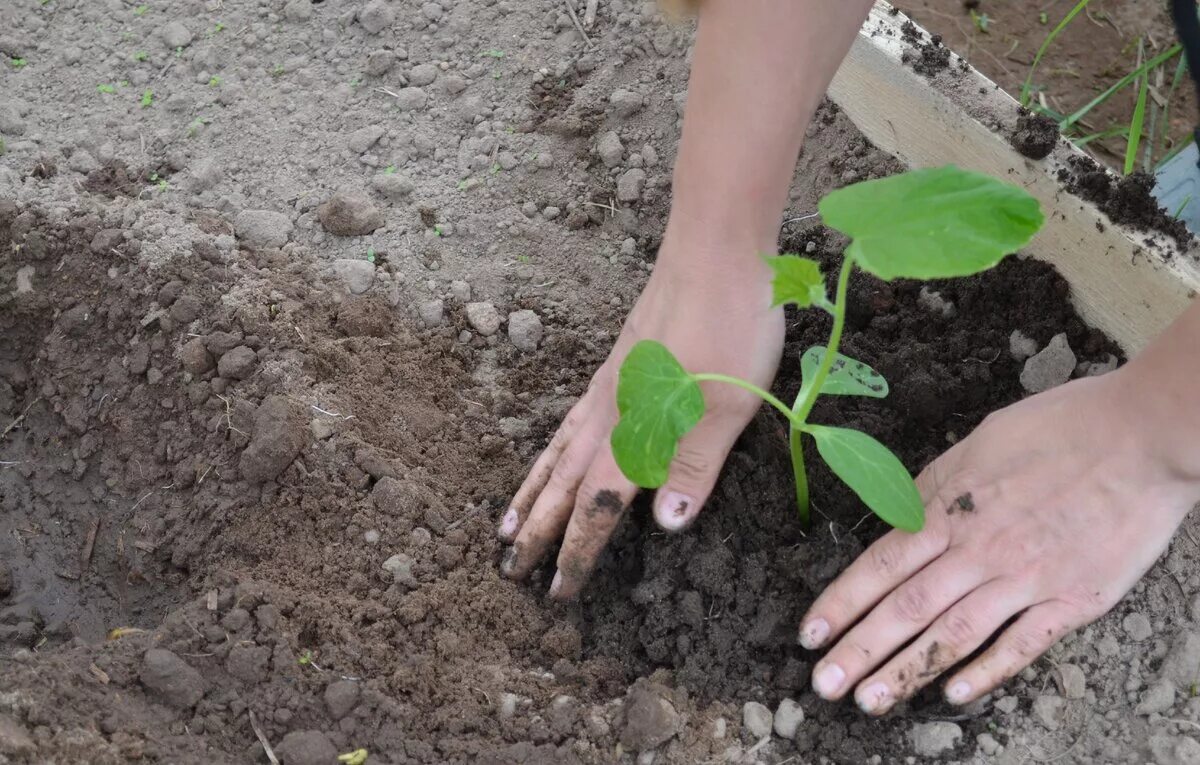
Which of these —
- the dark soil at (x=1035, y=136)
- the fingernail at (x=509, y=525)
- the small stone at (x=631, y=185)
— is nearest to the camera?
the fingernail at (x=509, y=525)

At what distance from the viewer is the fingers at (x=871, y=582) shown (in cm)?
148

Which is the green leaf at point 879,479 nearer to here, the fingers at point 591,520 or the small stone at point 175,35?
the fingers at point 591,520

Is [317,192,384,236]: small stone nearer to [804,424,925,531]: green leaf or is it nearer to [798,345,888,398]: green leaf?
[798,345,888,398]: green leaf

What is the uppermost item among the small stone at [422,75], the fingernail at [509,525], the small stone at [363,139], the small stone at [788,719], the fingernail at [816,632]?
the fingernail at [816,632]

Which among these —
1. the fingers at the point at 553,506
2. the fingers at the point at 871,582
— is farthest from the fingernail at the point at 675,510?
the fingers at the point at 871,582

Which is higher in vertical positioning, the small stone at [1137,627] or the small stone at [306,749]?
the small stone at [1137,627]

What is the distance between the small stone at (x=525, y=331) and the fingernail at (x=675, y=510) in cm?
50

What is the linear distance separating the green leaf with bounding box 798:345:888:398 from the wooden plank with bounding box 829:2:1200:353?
57 centimetres

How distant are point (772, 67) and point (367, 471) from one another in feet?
2.97

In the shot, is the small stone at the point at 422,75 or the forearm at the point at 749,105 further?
the small stone at the point at 422,75

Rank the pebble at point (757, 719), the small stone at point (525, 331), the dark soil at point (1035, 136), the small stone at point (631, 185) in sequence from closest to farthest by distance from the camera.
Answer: the pebble at point (757, 719) → the dark soil at point (1035, 136) → the small stone at point (525, 331) → the small stone at point (631, 185)

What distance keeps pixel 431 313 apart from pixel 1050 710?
4.08ft

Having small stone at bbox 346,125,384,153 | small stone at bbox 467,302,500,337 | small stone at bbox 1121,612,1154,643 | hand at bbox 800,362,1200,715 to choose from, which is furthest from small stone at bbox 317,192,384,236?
small stone at bbox 1121,612,1154,643

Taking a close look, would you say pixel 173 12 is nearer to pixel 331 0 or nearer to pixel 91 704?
pixel 331 0
